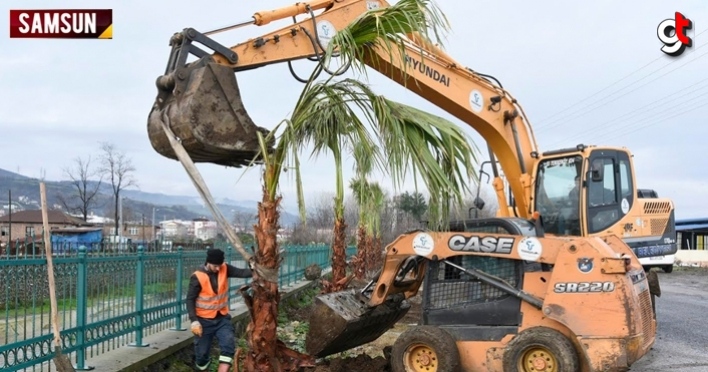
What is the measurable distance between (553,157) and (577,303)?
4.15 metres

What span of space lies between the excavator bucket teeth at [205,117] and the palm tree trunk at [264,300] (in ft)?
1.93

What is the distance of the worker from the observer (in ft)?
24.5

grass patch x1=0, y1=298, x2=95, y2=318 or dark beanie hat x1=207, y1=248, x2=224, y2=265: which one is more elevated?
dark beanie hat x1=207, y1=248, x2=224, y2=265

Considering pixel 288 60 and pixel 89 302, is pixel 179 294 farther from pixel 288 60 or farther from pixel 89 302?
pixel 288 60

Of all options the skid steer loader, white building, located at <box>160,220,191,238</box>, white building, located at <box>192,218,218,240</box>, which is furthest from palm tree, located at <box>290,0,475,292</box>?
white building, located at <box>160,220,191,238</box>

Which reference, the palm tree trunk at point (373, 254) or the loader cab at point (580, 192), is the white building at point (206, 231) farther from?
the loader cab at point (580, 192)

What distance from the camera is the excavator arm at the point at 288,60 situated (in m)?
6.37

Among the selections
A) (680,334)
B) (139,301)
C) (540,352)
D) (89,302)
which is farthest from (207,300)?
(680,334)

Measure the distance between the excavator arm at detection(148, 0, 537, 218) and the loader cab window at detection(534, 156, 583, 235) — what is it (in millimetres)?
227

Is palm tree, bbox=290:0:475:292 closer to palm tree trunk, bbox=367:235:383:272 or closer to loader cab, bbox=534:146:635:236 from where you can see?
loader cab, bbox=534:146:635:236

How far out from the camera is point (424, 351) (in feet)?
26.0

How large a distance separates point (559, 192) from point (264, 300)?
21.0 feet

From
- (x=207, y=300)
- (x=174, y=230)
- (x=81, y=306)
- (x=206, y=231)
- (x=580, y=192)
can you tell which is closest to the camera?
(x=81, y=306)

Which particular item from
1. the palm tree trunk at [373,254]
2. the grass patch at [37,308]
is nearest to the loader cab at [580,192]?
the grass patch at [37,308]
